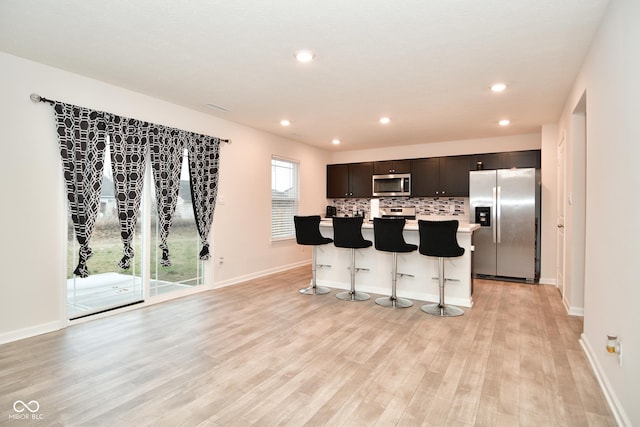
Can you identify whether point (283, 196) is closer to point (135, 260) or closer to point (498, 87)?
point (135, 260)

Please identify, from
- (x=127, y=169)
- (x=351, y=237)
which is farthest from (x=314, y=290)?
(x=127, y=169)

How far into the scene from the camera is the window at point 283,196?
245 inches

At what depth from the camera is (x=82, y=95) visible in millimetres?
3506

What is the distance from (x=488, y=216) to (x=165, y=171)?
4.92m

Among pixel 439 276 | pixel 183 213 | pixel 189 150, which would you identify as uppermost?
pixel 189 150

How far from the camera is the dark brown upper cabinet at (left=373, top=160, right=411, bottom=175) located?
22.8 ft

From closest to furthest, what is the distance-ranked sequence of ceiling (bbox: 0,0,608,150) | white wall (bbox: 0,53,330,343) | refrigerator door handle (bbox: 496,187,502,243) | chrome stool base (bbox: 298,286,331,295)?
ceiling (bbox: 0,0,608,150) < white wall (bbox: 0,53,330,343) < chrome stool base (bbox: 298,286,331,295) < refrigerator door handle (bbox: 496,187,502,243)

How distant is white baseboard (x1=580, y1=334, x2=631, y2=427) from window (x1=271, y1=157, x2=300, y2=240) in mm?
4612

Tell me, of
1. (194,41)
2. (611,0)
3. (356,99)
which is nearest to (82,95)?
(194,41)

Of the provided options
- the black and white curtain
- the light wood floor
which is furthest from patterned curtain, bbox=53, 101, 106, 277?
the light wood floor

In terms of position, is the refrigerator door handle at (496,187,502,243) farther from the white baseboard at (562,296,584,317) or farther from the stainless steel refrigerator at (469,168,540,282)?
the white baseboard at (562,296,584,317)

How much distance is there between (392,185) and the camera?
23.2 feet

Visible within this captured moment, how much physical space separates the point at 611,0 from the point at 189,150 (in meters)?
4.33

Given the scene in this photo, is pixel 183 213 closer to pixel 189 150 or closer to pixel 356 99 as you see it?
pixel 189 150
